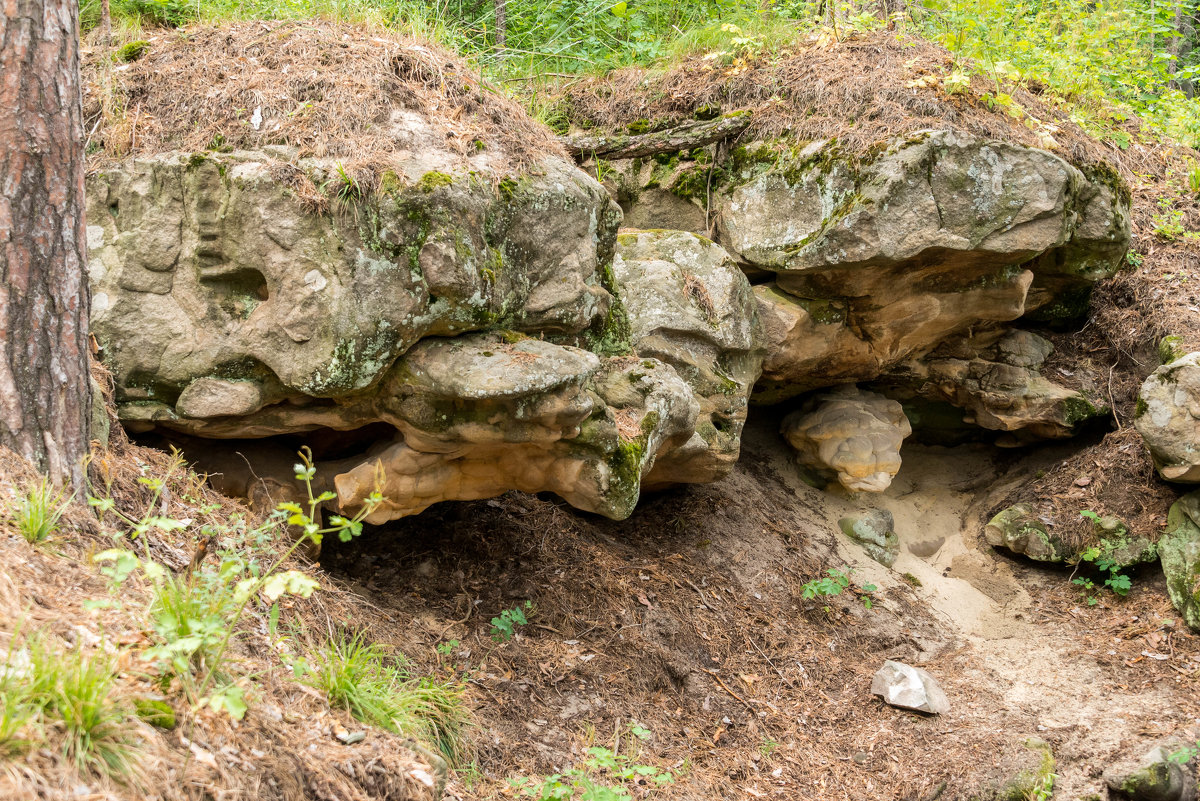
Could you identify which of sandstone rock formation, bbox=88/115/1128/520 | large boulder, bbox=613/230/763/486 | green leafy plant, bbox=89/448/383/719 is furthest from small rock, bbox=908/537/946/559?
green leafy plant, bbox=89/448/383/719

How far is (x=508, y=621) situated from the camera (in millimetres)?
5629

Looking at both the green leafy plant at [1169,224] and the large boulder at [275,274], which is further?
the green leafy plant at [1169,224]

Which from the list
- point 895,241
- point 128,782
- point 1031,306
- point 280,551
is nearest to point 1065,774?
point 895,241

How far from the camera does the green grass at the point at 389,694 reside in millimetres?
3584

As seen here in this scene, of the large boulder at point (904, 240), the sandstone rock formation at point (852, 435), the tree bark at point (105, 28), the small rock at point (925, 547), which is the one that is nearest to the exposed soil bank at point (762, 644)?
the small rock at point (925, 547)

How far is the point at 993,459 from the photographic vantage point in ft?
28.1

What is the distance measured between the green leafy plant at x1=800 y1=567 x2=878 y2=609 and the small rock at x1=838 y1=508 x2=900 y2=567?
1.55 feet

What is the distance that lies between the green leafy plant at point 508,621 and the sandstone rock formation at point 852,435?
3.23m

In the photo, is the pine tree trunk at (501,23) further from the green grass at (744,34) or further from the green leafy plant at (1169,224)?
the green leafy plant at (1169,224)

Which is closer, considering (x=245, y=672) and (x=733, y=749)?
(x=245, y=672)

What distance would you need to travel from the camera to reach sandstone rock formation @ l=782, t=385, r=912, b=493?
7.71 meters

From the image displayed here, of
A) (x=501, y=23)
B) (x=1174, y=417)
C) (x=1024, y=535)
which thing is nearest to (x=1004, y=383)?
(x=1024, y=535)

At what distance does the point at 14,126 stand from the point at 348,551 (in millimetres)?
3140

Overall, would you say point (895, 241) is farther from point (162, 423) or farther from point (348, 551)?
point (162, 423)
